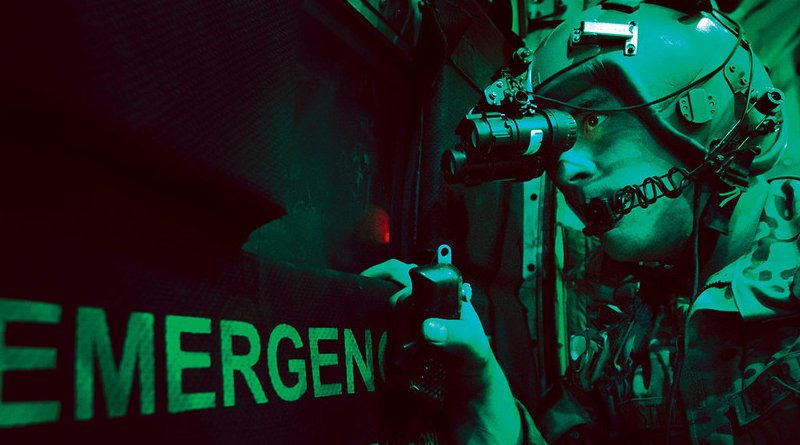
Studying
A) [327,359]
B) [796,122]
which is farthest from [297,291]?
[796,122]

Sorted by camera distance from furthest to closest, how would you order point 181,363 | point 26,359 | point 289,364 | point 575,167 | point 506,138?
point 575,167
point 506,138
point 289,364
point 181,363
point 26,359

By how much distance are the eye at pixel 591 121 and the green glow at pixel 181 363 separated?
119 centimetres

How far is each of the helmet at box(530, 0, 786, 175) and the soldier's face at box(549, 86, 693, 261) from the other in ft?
0.12

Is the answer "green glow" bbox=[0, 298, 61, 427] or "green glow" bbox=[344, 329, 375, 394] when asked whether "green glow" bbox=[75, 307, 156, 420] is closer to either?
"green glow" bbox=[0, 298, 61, 427]

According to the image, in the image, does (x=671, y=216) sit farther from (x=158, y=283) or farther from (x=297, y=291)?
(x=158, y=283)

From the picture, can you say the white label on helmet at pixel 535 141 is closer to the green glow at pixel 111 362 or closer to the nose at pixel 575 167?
the nose at pixel 575 167

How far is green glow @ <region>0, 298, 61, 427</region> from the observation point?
52 cm

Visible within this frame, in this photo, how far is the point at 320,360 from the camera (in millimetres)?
952

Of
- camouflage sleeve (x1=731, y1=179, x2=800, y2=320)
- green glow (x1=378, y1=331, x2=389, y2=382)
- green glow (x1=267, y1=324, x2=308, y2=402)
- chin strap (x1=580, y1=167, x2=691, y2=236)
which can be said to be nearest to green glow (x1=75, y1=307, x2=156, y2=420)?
green glow (x1=267, y1=324, x2=308, y2=402)

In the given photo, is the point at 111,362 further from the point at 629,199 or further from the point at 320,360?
the point at 629,199

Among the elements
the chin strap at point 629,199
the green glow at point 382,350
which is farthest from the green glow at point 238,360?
the chin strap at point 629,199

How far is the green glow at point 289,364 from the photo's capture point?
2.78 feet

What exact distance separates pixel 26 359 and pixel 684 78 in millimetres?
1498

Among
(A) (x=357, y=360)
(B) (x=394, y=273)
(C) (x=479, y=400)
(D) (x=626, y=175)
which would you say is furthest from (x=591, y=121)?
(A) (x=357, y=360)
